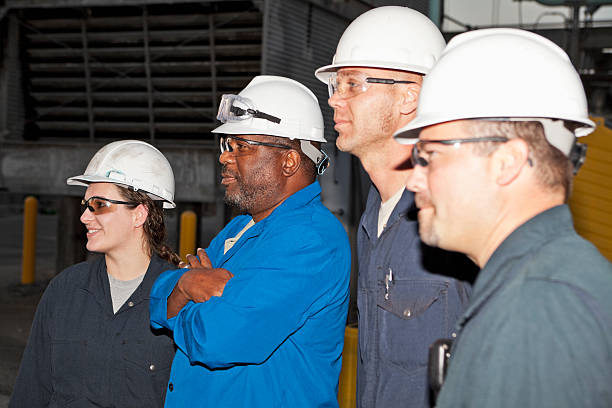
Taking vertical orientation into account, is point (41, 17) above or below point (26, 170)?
above

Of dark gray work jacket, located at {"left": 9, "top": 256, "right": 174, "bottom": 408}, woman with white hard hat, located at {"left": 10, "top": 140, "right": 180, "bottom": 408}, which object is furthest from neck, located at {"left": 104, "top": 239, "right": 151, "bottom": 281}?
dark gray work jacket, located at {"left": 9, "top": 256, "right": 174, "bottom": 408}

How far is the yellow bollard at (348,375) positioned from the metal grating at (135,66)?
6115 mm

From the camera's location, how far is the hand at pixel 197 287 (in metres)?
2.40

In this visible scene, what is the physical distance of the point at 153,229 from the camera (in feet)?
10.5

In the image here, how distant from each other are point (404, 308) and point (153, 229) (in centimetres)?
153

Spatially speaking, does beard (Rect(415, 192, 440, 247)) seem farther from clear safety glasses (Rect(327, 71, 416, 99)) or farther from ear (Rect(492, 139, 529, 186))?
clear safety glasses (Rect(327, 71, 416, 99))

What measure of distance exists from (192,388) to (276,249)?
2.02ft

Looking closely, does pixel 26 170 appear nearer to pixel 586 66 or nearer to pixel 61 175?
pixel 61 175

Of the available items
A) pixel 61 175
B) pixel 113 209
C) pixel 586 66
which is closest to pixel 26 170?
pixel 61 175

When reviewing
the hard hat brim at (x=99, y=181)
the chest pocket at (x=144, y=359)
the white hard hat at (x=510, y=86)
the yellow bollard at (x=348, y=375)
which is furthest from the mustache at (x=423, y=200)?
the yellow bollard at (x=348, y=375)

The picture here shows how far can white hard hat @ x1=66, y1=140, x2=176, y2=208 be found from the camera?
316 centimetres

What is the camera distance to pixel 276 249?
2.35 metres

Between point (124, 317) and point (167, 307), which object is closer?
point (167, 307)

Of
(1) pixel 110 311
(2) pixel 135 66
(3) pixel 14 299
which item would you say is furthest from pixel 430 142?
(2) pixel 135 66
